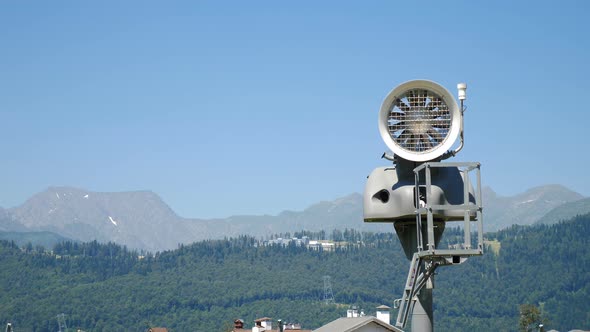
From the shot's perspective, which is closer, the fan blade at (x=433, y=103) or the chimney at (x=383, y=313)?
the fan blade at (x=433, y=103)

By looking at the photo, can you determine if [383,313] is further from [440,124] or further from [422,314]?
[440,124]

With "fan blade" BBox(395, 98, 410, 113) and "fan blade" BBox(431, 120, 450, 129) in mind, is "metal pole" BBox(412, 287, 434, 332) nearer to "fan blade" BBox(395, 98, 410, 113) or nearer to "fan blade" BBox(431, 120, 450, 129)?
"fan blade" BBox(431, 120, 450, 129)

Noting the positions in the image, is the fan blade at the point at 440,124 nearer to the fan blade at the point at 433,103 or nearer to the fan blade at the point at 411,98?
the fan blade at the point at 433,103

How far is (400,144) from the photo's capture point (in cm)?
3142

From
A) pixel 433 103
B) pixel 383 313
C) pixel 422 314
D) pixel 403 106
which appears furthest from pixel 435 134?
pixel 383 313

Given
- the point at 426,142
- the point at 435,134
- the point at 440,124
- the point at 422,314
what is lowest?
the point at 422,314

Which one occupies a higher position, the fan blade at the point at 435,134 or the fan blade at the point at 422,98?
the fan blade at the point at 422,98

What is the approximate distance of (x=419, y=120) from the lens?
31.2m

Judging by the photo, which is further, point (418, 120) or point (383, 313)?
point (383, 313)

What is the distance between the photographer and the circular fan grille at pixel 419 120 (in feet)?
102

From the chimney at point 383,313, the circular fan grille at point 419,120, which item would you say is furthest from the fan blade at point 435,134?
the chimney at point 383,313

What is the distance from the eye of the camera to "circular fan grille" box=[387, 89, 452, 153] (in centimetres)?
3120

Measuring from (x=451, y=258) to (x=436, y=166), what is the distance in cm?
243

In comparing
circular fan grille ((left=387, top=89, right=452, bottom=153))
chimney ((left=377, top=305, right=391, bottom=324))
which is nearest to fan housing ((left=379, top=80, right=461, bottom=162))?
circular fan grille ((left=387, top=89, right=452, bottom=153))
